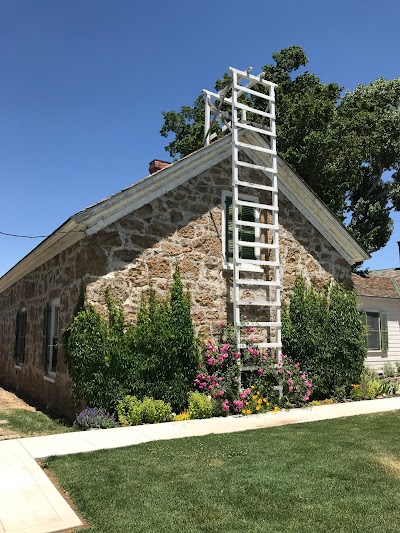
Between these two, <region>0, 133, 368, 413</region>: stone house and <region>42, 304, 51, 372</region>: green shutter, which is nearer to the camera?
<region>0, 133, 368, 413</region>: stone house

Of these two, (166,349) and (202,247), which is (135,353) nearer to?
(166,349)

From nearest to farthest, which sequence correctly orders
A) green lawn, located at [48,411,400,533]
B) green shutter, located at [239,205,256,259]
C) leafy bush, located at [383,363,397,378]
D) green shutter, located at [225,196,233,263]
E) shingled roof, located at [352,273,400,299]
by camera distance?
green lawn, located at [48,411,400,533], green shutter, located at [225,196,233,263], green shutter, located at [239,205,256,259], leafy bush, located at [383,363,397,378], shingled roof, located at [352,273,400,299]

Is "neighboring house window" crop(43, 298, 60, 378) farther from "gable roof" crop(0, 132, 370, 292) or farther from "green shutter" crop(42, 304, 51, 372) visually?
"gable roof" crop(0, 132, 370, 292)

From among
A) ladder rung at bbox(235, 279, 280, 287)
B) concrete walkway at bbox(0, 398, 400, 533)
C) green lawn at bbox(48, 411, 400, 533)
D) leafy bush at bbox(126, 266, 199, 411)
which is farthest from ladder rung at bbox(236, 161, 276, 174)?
green lawn at bbox(48, 411, 400, 533)

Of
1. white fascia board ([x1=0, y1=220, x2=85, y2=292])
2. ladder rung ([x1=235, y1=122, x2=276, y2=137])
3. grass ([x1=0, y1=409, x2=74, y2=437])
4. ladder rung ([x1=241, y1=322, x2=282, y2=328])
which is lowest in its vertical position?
grass ([x1=0, y1=409, x2=74, y2=437])

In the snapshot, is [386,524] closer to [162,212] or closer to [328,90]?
[162,212]

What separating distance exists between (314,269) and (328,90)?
43.9ft

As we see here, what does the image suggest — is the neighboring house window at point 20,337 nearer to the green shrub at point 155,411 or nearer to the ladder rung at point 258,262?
the green shrub at point 155,411

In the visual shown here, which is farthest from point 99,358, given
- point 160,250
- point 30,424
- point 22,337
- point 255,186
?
Result: point 22,337

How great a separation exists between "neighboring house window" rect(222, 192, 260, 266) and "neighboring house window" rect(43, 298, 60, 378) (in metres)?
4.11

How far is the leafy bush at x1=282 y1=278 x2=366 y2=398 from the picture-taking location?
10383 millimetres

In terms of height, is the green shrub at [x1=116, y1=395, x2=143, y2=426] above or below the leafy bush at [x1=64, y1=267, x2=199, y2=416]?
below

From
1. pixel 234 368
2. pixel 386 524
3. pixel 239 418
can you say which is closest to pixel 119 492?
pixel 386 524

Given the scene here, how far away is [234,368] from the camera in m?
8.97
